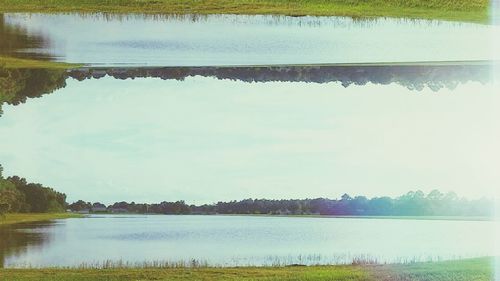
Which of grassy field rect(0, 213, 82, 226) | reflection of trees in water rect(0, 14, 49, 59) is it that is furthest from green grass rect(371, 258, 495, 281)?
reflection of trees in water rect(0, 14, 49, 59)

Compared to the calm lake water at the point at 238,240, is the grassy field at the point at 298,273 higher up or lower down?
lower down

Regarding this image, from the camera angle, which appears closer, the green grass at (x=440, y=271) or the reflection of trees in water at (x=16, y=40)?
the green grass at (x=440, y=271)

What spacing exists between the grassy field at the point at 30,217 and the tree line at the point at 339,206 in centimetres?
10

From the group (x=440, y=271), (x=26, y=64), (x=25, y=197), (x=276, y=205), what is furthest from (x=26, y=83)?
(x=440, y=271)

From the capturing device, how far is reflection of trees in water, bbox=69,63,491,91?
836 centimetres

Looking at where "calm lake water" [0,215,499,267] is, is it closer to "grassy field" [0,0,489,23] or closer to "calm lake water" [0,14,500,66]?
"calm lake water" [0,14,500,66]

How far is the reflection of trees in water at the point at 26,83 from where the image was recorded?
27.4 feet

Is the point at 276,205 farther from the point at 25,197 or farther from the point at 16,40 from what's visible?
the point at 16,40

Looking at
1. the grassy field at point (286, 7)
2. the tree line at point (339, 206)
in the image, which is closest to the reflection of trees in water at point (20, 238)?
the tree line at point (339, 206)

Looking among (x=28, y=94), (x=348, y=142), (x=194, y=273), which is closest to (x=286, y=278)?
(x=194, y=273)

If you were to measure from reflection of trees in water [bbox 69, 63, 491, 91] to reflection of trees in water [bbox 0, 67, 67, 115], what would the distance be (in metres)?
0.72

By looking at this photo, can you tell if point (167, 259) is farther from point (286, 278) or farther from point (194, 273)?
point (286, 278)

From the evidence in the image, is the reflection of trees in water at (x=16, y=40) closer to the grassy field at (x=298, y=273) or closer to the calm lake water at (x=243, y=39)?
the calm lake water at (x=243, y=39)

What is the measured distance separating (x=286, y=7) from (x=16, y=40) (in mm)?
2332
